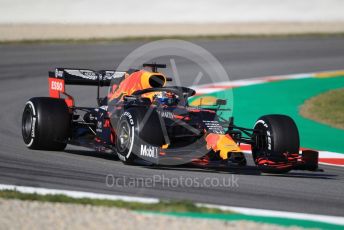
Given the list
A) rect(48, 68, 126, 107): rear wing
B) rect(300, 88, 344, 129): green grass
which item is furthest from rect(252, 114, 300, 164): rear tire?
rect(300, 88, 344, 129): green grass

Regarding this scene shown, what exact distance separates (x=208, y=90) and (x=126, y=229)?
472 inches

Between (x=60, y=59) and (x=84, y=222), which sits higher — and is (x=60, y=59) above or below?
above

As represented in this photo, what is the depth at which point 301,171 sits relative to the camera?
11586mm

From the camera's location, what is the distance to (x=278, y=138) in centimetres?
1076

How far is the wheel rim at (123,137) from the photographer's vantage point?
10.6 m

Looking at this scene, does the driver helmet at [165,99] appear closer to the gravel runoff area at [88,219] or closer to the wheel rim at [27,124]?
the wheel rim at [27,124]

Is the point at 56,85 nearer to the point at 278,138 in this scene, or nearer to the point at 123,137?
the point at 123,137

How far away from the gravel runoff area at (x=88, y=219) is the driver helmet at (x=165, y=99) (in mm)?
→ 3442

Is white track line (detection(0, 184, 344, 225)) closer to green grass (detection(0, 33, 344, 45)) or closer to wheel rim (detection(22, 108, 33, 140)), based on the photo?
wheel rim (detection(22, 108, 33, 140))

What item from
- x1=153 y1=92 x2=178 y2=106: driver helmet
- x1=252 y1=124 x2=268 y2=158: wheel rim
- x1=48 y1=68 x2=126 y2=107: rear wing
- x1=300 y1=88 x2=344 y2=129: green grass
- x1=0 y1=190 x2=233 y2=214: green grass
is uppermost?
x1=48 y1=68 x2=126 y2=107: rear wing

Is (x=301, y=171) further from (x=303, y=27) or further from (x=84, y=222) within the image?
(x=303, y=27)

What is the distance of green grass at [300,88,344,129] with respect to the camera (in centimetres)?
1638

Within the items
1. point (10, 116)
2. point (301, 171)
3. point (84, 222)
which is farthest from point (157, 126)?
point (10, 116)

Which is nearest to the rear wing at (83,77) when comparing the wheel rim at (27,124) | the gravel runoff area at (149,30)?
the wheel rim at (27,124)
